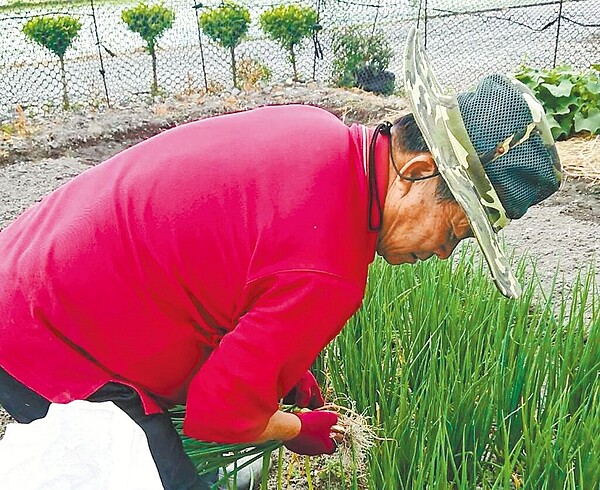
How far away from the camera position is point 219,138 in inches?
44.0

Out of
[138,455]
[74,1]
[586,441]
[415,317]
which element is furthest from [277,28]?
[74,1]

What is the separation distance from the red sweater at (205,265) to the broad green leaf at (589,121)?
3729 mm

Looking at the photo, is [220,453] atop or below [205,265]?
below

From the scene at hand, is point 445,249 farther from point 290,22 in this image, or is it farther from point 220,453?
point 290,22

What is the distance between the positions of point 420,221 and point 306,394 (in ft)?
1.97

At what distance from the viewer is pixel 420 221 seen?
1.07 m

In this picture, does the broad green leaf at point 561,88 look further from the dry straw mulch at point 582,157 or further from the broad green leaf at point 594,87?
the dry straw mulch at point 582,157

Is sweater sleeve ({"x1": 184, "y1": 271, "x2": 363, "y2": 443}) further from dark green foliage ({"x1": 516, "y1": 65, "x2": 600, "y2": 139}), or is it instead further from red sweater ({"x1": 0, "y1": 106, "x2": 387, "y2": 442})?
dark green foliage ({"x1": 516, "y1": 65, "x2": 600, "y2": 139})

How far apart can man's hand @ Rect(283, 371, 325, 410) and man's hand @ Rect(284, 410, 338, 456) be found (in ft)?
0.44

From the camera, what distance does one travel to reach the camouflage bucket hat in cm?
102

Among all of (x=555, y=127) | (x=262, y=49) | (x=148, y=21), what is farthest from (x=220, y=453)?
(x=262, y=49)

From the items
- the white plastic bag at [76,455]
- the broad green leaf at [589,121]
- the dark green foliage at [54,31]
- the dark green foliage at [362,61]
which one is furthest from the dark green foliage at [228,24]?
the white plastic bag at [76,455]

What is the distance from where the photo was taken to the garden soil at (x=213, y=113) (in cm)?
326

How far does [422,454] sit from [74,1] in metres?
12.4
